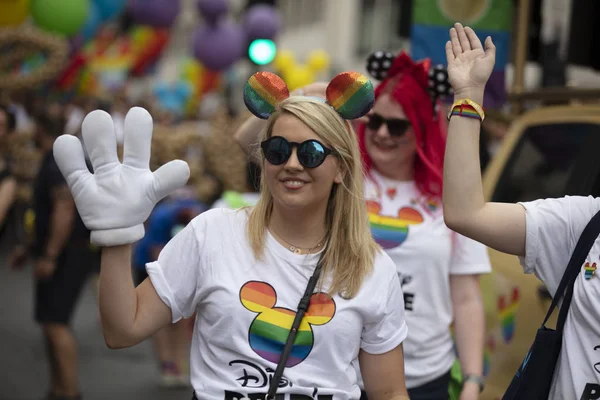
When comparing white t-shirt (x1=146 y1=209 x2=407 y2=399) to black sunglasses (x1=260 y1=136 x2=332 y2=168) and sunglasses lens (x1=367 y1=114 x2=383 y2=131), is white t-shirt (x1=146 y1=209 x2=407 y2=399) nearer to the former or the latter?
black sunglasses (x1=260 y1=136 x2=332 y2=168)

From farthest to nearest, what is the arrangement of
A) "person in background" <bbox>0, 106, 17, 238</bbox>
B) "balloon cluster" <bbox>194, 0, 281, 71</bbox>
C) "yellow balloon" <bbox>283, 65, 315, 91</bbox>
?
"yellow balloon" <bbox>283, 65, 315, 91</bbox>
"balloon cluster" <bbox>194, 0, 281, 71</bbox>
"person in background" <bbox>0, 106, 17, 238</bbox>

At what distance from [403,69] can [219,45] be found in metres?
13.0

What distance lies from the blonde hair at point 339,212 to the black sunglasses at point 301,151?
44 mm

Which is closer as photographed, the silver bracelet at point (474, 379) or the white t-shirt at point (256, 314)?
the white t-shirt at point (256, 314)

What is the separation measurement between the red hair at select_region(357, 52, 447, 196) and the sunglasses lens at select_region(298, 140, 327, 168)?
3.68ft

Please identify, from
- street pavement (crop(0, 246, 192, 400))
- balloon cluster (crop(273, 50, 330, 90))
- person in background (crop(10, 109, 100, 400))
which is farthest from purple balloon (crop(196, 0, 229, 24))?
person in background (crop(10, 109, 100, 400))

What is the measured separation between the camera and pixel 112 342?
106 inches

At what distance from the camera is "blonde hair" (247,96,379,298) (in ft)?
9.14

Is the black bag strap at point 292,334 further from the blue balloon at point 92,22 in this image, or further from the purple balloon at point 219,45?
the purple balloon at point 219,45

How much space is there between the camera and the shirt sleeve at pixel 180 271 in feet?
8.93

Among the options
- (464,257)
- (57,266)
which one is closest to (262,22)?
(57,266)

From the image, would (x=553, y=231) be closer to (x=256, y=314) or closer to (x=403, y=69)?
(x=256, y=314)

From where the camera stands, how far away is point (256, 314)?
2672mm

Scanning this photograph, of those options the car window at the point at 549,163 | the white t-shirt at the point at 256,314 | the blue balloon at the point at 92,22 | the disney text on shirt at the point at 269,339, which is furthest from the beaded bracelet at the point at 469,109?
the blue balloon at the point at 92,22
